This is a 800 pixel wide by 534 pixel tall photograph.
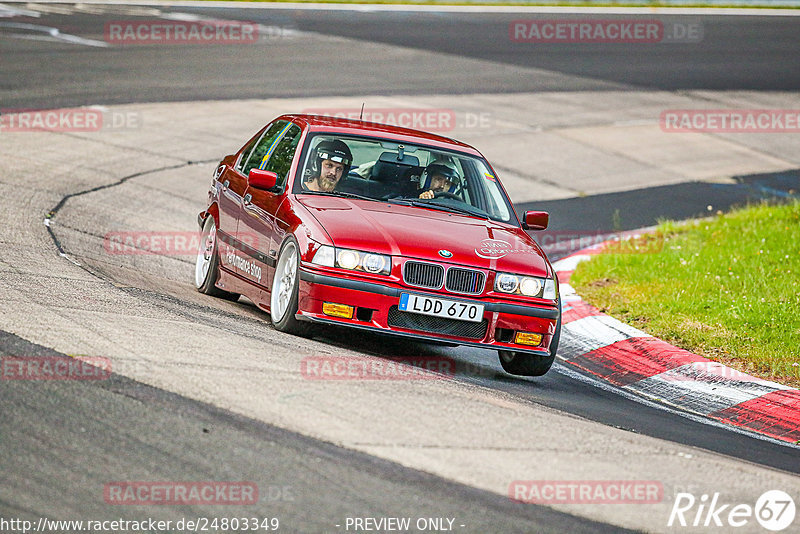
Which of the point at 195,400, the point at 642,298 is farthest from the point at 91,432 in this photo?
the point at 642,298

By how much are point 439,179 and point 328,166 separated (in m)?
0.89

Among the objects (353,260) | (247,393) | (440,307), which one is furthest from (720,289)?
(247,393)

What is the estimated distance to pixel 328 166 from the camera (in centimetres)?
873

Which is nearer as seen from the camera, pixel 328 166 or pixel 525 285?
pixel 525 285

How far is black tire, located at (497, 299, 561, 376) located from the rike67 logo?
8.93 ft

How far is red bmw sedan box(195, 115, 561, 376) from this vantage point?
7.51m

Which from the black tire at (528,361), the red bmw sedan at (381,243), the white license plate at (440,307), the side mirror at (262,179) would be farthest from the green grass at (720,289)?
the side mirror at (262,179)

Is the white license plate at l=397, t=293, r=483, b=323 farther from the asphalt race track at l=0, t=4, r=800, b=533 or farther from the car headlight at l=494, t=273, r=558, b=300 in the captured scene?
the asphalt race track at l=0, t=4, r=800, b=533

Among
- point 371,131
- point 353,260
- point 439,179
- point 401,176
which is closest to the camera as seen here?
point 353,260

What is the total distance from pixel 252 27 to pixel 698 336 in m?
21.2

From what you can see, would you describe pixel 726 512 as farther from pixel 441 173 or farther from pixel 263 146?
pixel 263 146

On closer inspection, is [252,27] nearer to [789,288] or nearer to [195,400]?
[789,288]

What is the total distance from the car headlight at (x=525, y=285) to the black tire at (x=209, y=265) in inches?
108

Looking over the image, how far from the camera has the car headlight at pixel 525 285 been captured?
7.71 meters
